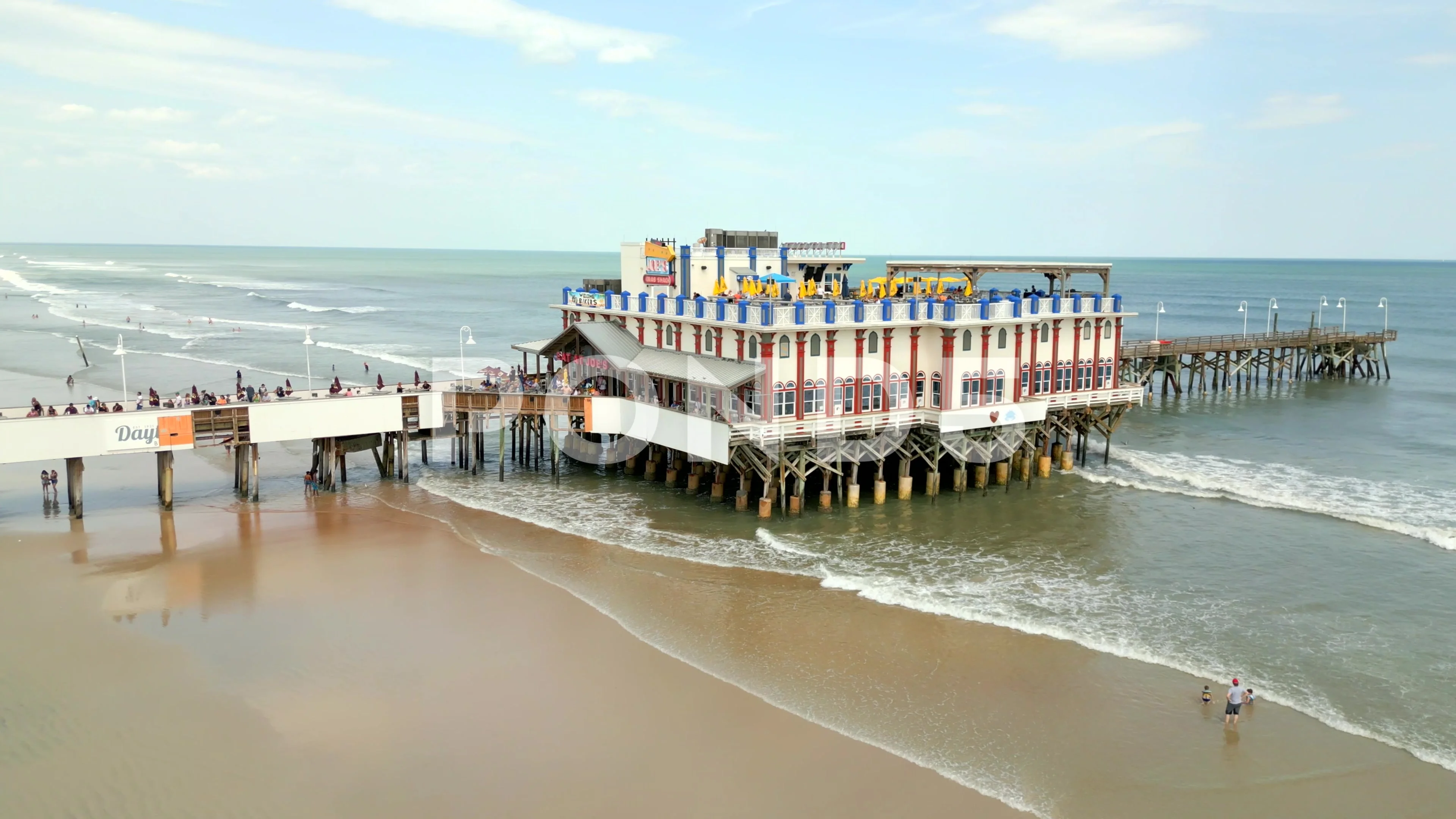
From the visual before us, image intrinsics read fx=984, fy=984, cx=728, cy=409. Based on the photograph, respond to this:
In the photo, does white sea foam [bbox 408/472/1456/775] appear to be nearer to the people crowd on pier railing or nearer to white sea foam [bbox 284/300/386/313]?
the people crowd on pier railing

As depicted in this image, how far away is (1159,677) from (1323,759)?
163 inches

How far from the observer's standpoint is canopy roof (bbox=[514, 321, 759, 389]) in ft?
122

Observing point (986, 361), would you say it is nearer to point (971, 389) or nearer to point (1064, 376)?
point (971, 389)

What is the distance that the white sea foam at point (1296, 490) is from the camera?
127 ft

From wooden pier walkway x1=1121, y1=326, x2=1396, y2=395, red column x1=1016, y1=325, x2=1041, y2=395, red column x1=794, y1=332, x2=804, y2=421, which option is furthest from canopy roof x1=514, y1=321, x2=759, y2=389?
wooden pier walkway x1=1121, y1=326, x2=1396, y2=395

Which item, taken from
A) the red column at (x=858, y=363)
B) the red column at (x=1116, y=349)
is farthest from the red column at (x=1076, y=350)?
the red column at (x=858, y=363)

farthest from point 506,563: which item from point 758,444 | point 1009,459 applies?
point 1009,459

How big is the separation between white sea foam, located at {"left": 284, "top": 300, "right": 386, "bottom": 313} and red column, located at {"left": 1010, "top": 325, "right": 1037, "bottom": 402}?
11453cm

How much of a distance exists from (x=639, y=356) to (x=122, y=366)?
2344cm

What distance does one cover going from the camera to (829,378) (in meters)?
38.3

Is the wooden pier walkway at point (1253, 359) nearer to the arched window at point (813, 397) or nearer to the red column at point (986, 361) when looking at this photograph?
the red column at point (986, 361)

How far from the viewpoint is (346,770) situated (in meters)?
19.5

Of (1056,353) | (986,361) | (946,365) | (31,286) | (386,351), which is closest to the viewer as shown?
(946,365)

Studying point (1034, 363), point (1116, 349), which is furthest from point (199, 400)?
point (1116, 349)
